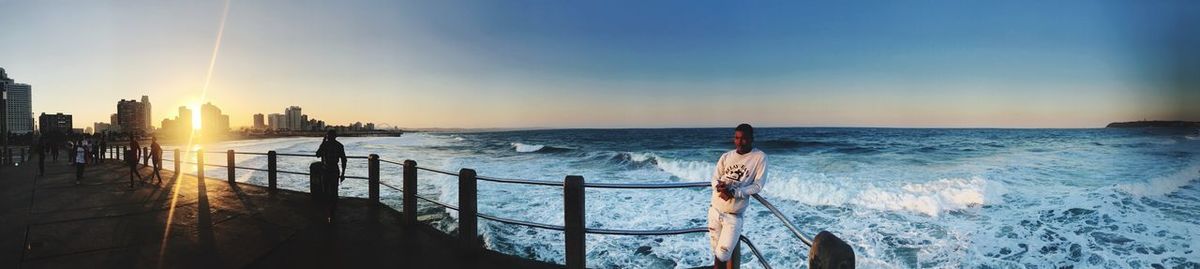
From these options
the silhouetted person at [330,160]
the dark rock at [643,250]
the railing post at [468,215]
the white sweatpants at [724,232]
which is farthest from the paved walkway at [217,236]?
the dark rock at [643,250]

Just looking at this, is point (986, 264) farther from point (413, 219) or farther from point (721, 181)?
point (413, 219)

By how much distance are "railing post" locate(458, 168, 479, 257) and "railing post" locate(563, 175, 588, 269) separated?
1.08 m

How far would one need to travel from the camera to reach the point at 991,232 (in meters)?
10.1

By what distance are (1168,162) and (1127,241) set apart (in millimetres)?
26424

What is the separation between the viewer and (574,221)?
13.4ft

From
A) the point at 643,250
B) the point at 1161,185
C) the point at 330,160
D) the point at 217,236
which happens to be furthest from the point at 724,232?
the point at 1161,185

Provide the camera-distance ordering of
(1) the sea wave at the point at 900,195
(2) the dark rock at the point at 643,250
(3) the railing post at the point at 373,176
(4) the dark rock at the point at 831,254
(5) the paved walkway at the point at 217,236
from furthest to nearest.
Result: 1. (1) the sea wave at the point at 900,195
2. (2) the dark rock at the point at 643,250
3. (3) the railing post at the point at 373,176
4. (5) the paved walkway at the point at 217,236
5. (4) the dark rock at the point at 831,254

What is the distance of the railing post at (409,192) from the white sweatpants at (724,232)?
368cm

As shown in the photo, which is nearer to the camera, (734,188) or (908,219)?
(734,188)

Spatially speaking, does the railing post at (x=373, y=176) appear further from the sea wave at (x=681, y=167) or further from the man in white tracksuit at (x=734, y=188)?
the sea wave at (x=681, y=167)

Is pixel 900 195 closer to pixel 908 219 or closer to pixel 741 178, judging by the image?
pixel 908 219

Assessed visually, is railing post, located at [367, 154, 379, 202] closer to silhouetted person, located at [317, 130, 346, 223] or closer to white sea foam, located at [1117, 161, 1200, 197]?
silhouetted person, located at [317, 130, 346, 223]

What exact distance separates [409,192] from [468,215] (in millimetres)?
1535

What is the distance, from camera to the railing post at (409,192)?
19.2ft
